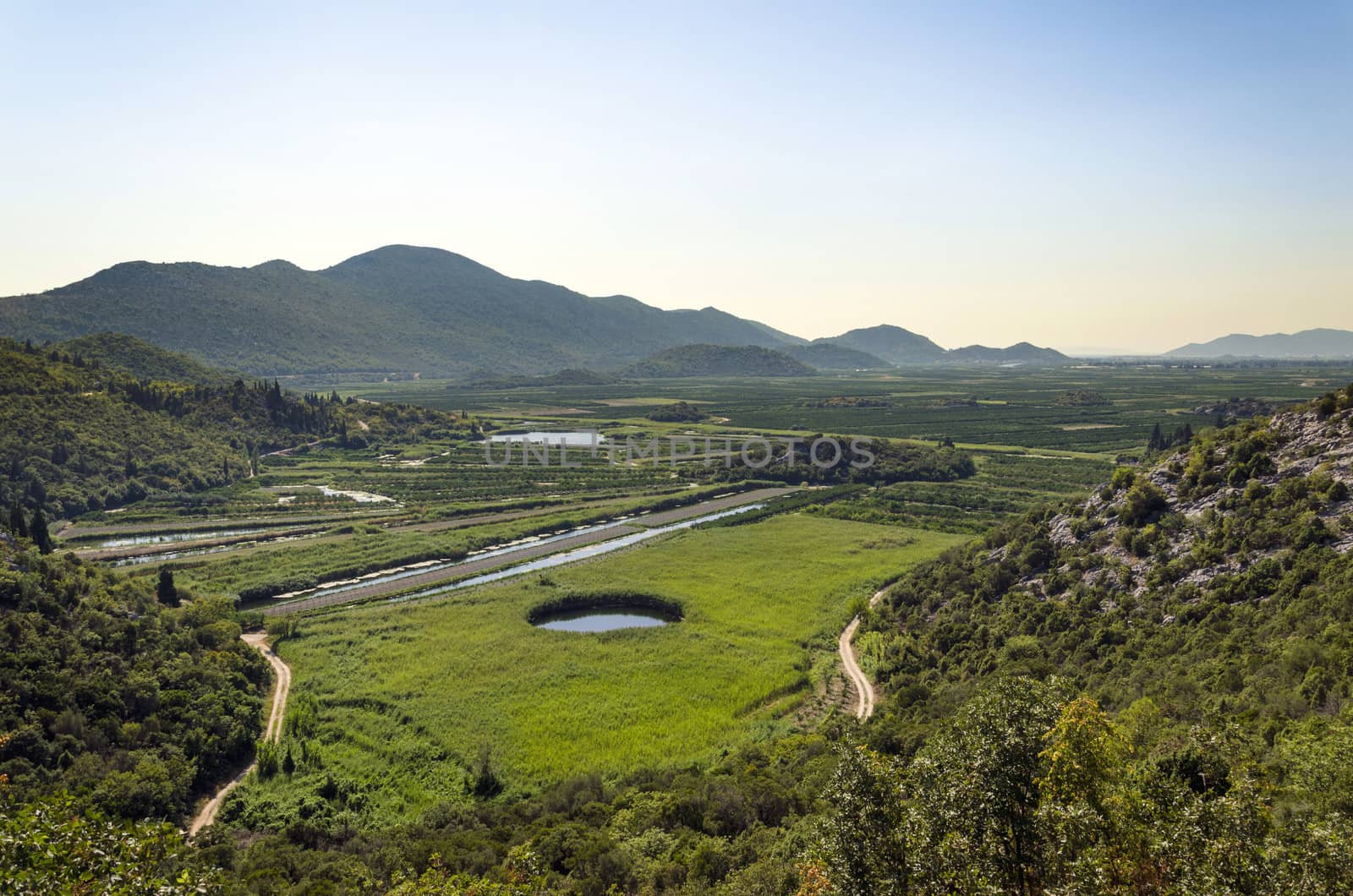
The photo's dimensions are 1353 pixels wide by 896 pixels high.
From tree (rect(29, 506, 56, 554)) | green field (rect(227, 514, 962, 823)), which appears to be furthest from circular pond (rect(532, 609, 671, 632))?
tree (rect(29, 506, 56, 554))

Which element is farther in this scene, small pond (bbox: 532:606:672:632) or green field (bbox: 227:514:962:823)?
small pond (bbox: 532:606:672:632)

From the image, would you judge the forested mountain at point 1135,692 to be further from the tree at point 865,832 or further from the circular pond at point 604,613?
the circular pond at point 604,613

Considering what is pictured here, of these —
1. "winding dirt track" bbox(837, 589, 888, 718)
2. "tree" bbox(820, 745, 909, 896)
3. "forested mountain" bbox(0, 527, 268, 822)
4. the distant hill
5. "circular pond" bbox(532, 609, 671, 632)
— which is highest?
the distant hill

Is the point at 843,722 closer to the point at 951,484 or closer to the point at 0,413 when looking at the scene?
the point at 951,484

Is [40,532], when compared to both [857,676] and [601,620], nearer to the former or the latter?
[601,620]

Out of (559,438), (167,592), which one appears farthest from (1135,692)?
(559,438)

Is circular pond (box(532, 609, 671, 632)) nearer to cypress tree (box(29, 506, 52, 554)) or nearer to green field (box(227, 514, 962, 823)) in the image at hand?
green field (box(227, 514, 962, 823))

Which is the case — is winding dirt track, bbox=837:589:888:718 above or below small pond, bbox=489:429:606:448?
below
